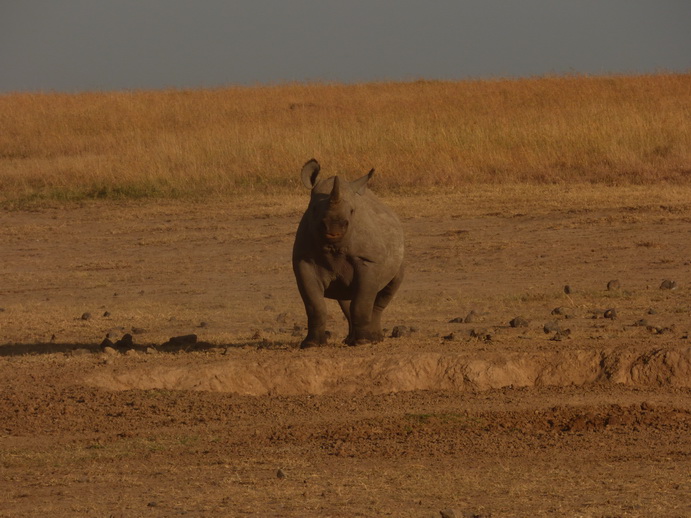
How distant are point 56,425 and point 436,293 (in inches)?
215

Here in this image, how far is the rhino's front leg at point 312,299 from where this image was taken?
877 centimetres

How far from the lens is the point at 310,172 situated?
9352 millimetres

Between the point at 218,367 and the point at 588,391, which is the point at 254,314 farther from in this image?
the point at 588,391

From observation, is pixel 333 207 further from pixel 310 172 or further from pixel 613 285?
pixel 613 285

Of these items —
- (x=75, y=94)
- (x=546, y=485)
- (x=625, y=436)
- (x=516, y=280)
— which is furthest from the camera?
(x=75, y=94)

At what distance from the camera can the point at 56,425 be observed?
23.4ft

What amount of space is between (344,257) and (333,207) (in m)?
0.49

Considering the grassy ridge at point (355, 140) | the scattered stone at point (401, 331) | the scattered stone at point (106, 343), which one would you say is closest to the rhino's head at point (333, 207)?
the scattered stone at point (401, 331)

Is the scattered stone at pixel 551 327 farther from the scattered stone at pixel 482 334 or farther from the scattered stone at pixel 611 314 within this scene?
the scattered stone at pixel 611 314

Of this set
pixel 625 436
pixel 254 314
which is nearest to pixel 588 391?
pixel 625 436

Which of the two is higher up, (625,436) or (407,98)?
(407,98)

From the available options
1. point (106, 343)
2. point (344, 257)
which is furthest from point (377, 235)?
point (106, 343)

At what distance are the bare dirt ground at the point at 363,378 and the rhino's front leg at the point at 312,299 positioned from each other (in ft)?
0.58

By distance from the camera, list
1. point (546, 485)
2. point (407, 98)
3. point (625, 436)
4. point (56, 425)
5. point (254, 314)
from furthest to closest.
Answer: point (407, 98)
point (254, 314)
point (56, 425)
point (625, 436)
point (546, 485)
